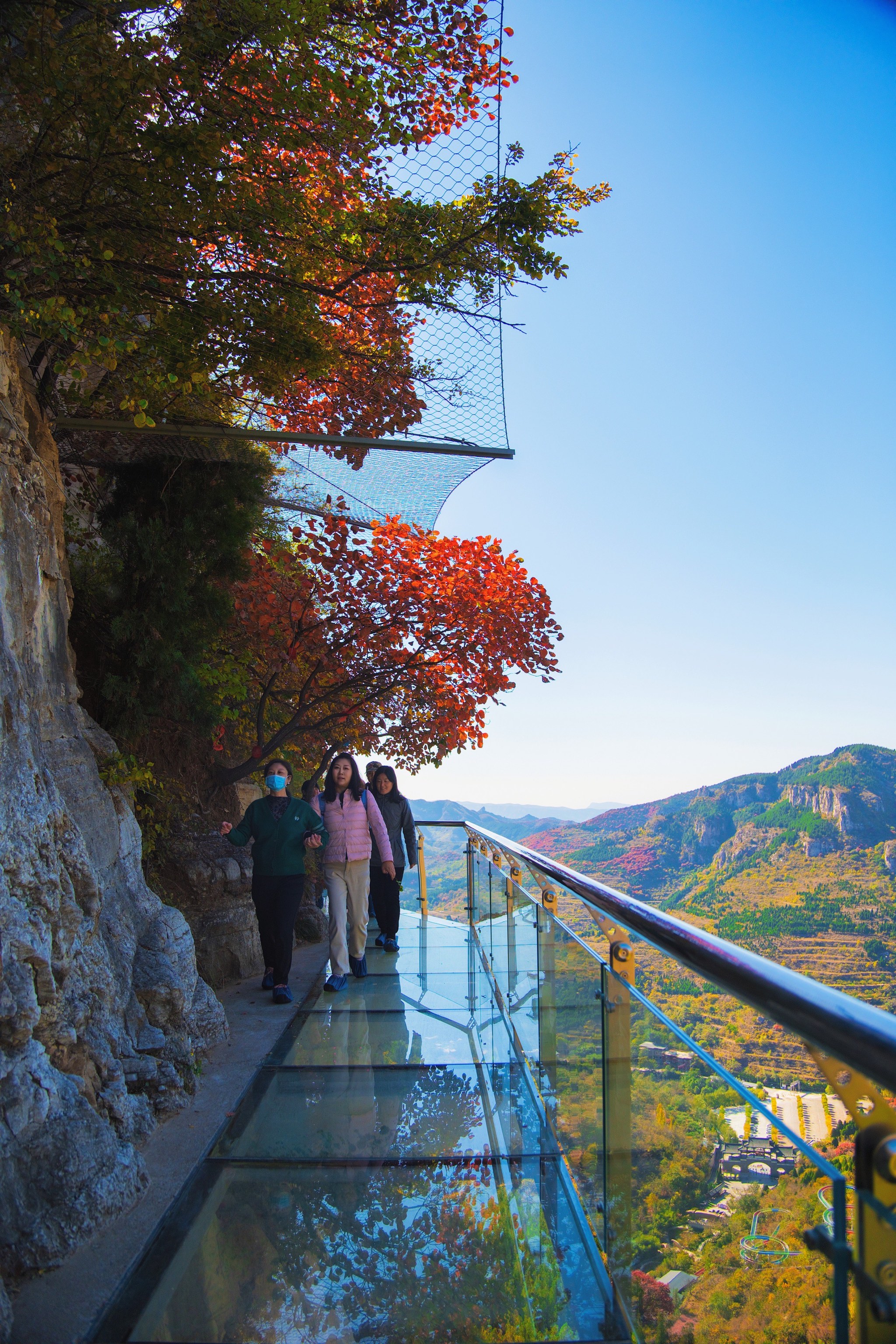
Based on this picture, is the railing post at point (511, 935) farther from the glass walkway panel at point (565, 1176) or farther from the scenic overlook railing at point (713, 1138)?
the scenic overlook railing at point (713, 1138)

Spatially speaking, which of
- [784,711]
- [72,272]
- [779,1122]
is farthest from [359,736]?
[784,711]

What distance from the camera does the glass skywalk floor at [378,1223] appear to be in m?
2.06

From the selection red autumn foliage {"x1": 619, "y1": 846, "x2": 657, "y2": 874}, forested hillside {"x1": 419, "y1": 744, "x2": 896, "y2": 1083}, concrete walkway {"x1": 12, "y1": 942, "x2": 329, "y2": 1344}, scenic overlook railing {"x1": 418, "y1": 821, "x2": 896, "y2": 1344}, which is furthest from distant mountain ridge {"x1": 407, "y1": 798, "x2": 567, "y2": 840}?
red autumn foliage {"x1": 619, "y1": 846, "x2": 657, "y2": 874}

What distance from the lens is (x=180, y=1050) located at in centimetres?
387

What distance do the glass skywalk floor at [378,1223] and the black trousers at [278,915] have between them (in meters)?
1.35

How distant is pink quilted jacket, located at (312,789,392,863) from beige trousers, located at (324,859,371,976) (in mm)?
55

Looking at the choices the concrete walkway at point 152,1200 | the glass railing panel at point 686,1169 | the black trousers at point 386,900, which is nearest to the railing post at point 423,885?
the black trousers at point 386,900

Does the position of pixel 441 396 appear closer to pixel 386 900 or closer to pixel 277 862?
pixel 277 862

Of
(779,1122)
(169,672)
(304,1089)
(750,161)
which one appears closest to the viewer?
(779,1122)

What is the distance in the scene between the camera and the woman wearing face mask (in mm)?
5500

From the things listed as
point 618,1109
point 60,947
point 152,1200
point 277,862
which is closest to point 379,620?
point 277,862

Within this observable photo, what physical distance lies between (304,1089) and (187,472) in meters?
3.98

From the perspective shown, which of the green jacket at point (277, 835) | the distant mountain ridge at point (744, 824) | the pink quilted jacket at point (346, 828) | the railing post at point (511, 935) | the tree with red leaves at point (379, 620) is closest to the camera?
the railing post at point (511, 935)

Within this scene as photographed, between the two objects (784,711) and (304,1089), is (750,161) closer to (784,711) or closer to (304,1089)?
(304,1089)
